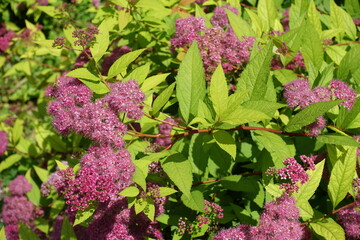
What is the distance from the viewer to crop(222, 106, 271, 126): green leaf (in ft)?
4.40

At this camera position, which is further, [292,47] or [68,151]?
[68,151]

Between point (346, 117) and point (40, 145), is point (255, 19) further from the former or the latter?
point (40, 145)

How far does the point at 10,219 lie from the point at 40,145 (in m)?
0.80

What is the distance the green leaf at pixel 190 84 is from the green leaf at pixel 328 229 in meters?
0.88

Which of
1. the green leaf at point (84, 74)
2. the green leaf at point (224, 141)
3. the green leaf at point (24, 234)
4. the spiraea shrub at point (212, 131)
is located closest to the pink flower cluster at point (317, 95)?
the spiraea shrub at point (212, 131)

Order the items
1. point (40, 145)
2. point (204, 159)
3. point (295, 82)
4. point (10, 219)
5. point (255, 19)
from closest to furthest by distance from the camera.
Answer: point (295, 82), point (204, 159), point (255, 19), point (10, 219), point (40, 145)

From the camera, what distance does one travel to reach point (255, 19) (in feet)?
7.75

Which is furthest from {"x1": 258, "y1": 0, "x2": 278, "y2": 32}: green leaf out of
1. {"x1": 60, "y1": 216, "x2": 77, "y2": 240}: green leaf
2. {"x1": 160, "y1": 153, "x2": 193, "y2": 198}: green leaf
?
{"x1": 60, "y1": 216, "x2": 77, "y2": 240}: green leaf

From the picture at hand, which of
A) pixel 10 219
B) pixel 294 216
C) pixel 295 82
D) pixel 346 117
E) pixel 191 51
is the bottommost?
pixel 10 219

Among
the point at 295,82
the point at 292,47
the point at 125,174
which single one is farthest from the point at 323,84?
the point at 125,174

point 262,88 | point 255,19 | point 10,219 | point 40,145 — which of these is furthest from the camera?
point 40,145

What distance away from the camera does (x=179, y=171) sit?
161 cm

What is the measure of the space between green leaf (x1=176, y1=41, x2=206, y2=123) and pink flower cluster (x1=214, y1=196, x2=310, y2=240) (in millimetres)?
631

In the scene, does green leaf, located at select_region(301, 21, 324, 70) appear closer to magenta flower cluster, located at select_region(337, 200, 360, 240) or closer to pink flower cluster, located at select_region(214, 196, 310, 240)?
magenta flower cluster, located at select_region(337, 200, 360, 240)
